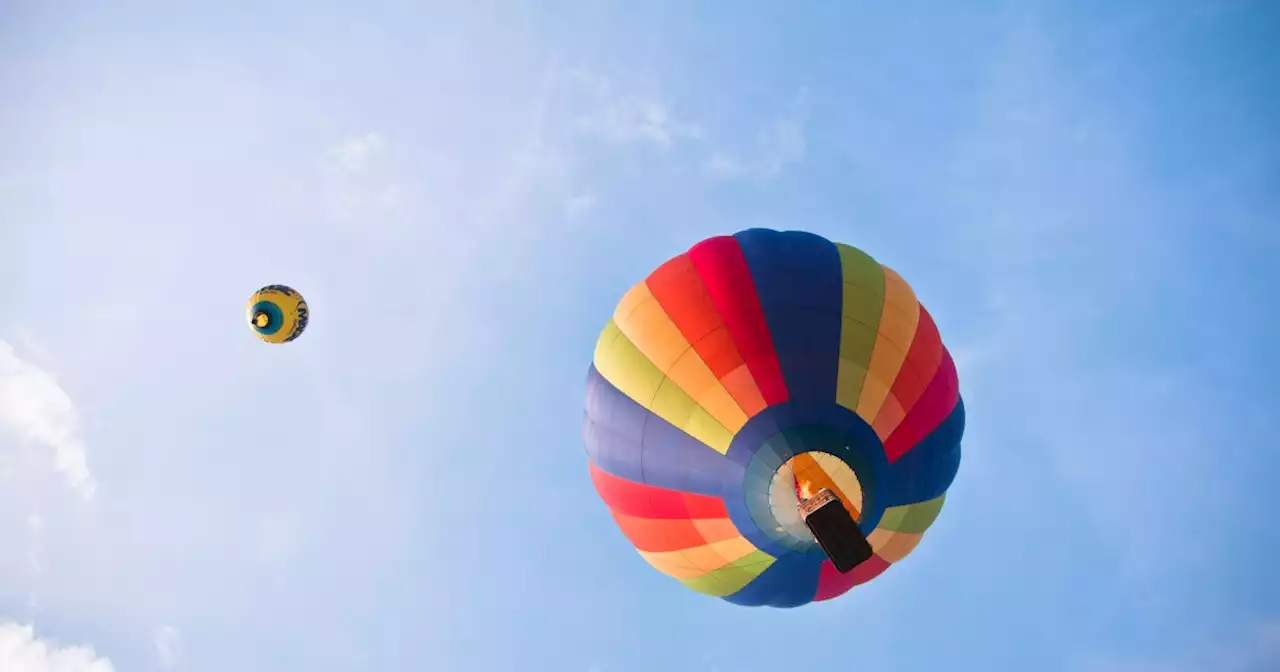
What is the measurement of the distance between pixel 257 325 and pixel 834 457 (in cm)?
990

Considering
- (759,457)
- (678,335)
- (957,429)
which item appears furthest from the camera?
(957,429)

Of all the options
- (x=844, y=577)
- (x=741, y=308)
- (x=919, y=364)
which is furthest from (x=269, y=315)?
(x=919, y=364)

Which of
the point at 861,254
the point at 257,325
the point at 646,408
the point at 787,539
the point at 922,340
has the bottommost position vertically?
the point at 787,539

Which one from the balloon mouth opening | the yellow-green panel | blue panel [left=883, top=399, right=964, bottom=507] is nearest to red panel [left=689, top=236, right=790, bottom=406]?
the balloon mouth opening

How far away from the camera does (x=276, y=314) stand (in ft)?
40.4

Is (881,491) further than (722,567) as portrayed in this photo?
No

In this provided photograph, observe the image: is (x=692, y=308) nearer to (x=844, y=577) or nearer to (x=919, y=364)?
(x=919, y=364)

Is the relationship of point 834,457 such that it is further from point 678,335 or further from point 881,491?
point 678,335

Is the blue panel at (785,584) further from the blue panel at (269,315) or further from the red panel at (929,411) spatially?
the blue panel at (269,315)

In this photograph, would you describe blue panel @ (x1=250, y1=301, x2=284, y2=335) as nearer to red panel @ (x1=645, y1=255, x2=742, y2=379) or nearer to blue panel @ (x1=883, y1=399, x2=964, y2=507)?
red panel @ (x1=645, y1=255, x2=742, y2=379)

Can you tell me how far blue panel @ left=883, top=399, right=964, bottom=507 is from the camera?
8.48 metres

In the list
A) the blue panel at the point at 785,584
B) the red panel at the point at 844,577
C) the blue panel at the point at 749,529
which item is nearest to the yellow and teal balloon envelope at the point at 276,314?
the blue panel at the point at 749,529

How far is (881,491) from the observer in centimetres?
827

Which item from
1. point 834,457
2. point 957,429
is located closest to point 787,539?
point 834,457
